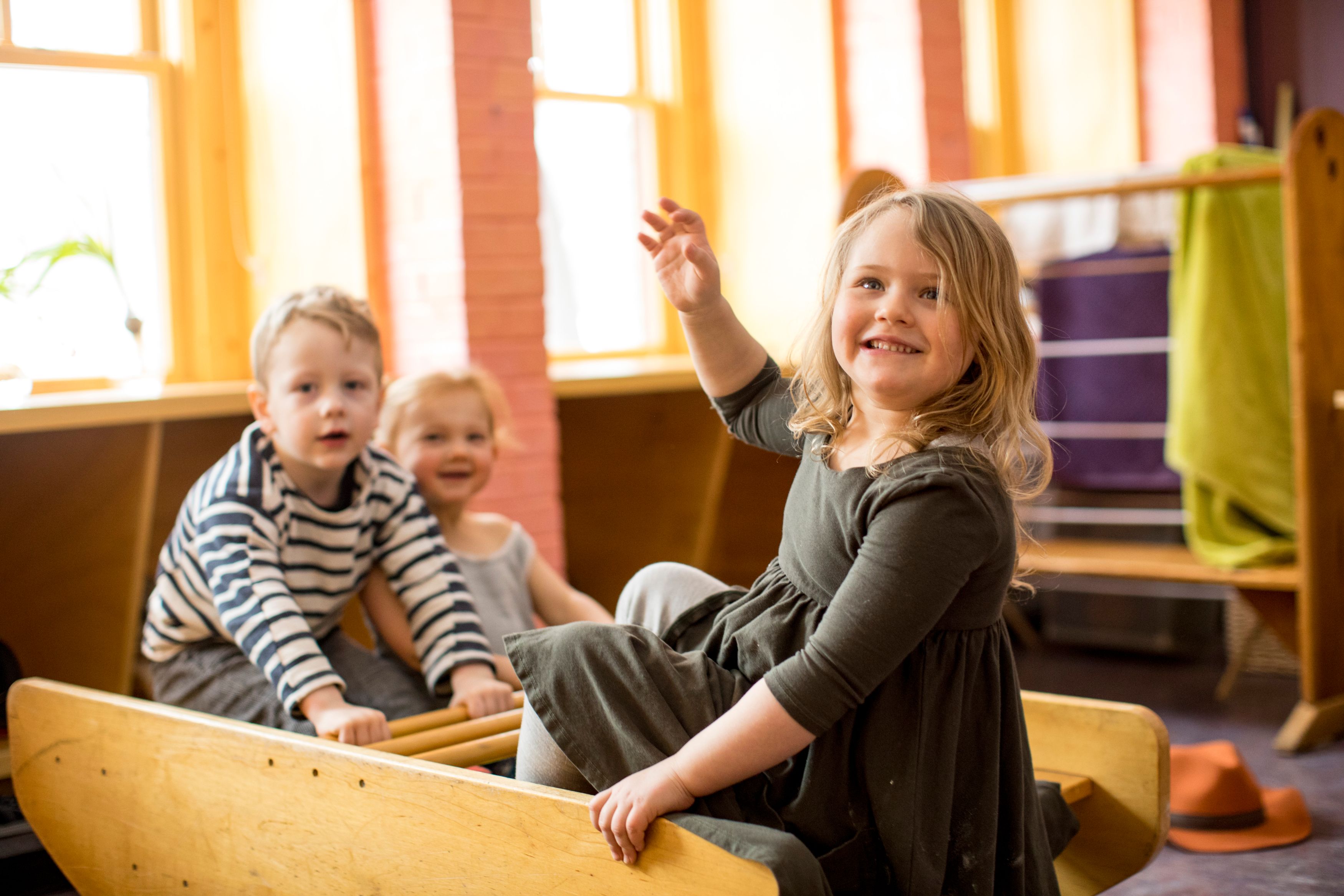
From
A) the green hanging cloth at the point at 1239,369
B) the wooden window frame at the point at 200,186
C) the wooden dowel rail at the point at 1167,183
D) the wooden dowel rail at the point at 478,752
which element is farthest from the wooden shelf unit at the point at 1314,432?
the wooden window frame at the point at 200,186

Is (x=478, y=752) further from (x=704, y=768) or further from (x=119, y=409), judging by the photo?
(x=119, y=409)

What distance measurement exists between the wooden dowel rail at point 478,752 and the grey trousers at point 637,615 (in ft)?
0.50

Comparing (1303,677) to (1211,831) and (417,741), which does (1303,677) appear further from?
(417,741)

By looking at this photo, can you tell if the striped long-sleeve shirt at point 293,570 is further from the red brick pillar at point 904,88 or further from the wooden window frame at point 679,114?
the red brick pillar at point 904,88

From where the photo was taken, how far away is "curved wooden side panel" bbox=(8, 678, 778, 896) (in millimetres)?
1183

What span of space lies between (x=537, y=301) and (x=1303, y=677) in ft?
5.58

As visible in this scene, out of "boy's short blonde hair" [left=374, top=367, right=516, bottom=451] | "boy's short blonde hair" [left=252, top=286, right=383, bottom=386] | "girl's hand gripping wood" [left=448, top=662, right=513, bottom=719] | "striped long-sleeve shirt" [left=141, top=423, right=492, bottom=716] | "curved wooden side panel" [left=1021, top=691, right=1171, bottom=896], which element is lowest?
"curved wooden side panel" [left=1021, top=691, right=1171, bottom=896]

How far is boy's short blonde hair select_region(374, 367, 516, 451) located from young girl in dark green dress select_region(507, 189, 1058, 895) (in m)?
0.93

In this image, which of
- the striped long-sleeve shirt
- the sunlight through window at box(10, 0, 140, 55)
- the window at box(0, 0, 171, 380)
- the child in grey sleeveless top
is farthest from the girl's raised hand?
the sunlight through window at box(10, 0, 140, 55)

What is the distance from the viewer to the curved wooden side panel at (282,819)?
3.88ft

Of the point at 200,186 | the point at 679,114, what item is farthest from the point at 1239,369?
the point at 200,186

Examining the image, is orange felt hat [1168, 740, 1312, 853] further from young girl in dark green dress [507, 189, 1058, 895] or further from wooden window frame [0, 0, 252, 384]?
wooden window frame [0, 0, 252, 384]

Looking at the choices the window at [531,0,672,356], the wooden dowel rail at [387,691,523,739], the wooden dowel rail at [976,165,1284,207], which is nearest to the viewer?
the wooden dowel rail at [387,691,523,739]

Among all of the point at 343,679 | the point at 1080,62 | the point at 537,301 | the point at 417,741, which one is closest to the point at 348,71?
the point at 537,301
